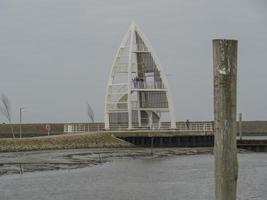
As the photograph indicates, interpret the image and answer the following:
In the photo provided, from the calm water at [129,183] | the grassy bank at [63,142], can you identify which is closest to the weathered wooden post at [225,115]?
the calm water at [129,183]

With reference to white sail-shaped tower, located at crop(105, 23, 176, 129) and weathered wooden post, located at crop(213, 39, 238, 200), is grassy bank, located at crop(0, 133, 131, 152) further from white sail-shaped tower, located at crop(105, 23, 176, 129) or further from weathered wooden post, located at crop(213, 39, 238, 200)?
weathered wooden post, located at crop(213, 39, 238, 200)

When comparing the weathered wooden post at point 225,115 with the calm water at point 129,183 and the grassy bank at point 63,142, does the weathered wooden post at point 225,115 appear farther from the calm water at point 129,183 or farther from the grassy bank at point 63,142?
the grassy bank at point 63,142

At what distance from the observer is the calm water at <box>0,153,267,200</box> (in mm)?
29016

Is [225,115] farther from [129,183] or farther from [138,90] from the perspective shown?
[138,90]

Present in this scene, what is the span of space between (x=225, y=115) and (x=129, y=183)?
25350 mm

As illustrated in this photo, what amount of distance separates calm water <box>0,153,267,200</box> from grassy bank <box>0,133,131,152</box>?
2154 centimetres

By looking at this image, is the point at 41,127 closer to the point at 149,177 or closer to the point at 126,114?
the point at 126,114

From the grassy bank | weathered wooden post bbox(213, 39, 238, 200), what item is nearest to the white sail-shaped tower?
the grassy bank

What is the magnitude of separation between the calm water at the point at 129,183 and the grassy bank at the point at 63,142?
70.7 feet

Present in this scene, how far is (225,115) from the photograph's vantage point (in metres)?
10.0

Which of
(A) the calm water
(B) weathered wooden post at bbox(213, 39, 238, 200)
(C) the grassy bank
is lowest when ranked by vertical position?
(A) the calm water

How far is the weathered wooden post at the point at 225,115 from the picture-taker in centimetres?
990

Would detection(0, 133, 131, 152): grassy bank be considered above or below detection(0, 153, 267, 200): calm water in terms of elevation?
above

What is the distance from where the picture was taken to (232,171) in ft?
33.2
